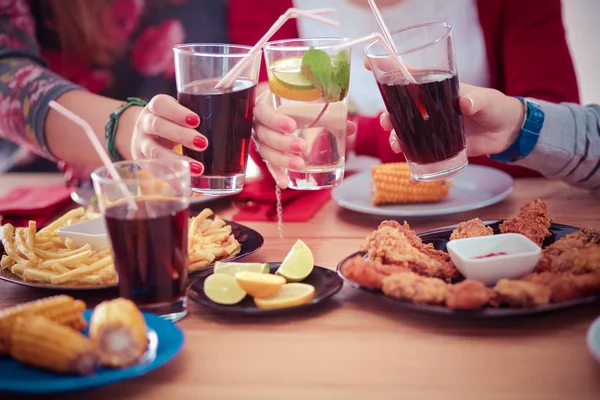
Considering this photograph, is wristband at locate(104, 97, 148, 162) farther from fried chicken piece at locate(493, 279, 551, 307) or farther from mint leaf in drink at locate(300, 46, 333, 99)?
fried chicken piece at locate(493, 279, 551, 307)

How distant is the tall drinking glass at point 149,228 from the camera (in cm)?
114

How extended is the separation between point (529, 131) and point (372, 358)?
0.93 m

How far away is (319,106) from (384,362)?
600 mm

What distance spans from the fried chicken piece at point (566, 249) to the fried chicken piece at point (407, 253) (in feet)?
0.52

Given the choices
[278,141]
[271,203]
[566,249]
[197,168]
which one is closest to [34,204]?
[271,203]

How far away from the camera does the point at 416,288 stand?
1.16m

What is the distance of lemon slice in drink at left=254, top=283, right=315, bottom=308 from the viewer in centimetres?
120

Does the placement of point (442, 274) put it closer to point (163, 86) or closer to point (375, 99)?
point (375, 99)

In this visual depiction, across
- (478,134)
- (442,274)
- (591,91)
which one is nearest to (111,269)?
(442,274)

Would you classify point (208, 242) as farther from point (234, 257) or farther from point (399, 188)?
point (399, 188)

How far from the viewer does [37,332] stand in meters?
1.01

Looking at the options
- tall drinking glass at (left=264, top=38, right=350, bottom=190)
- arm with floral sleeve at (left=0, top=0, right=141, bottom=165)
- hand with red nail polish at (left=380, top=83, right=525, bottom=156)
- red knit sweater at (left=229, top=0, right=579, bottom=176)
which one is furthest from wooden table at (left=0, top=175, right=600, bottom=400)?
arm with floral sleeve at (left=0, top=0, right=141, bottom=165)

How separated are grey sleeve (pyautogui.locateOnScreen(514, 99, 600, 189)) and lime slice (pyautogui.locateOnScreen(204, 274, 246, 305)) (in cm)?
94

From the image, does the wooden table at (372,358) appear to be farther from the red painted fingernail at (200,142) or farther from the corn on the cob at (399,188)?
the corn on the cob at (399,188)
